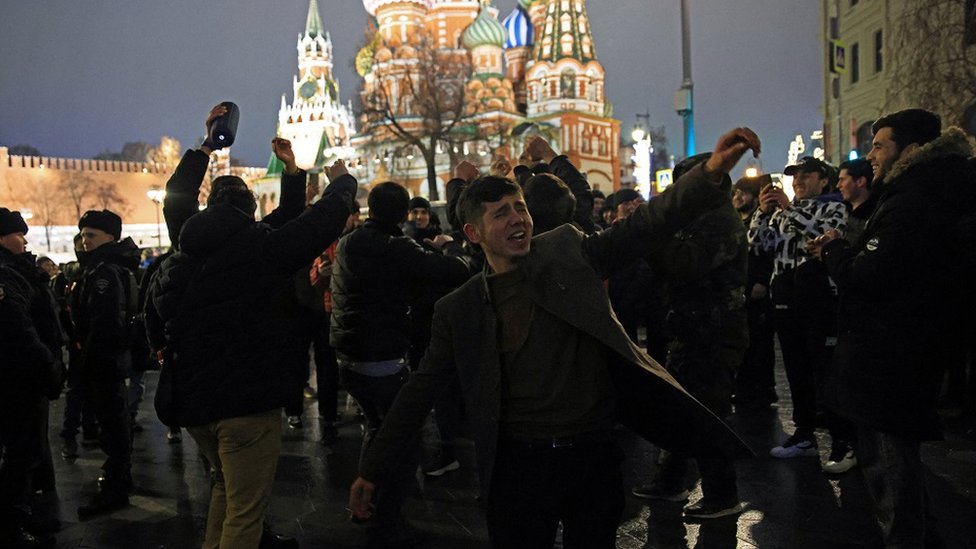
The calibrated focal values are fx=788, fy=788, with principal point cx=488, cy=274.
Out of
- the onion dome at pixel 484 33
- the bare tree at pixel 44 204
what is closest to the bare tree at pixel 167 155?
the bare tree at pixel 44 204

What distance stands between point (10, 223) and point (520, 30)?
66519mm

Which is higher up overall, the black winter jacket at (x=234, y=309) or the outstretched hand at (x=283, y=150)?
the outstretched hand at (x=283, y=150)

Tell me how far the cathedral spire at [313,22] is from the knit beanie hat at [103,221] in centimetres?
10156

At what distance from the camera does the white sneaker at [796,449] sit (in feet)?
19.2

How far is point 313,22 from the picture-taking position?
338ft

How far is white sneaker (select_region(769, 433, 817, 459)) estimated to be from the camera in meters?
5.87

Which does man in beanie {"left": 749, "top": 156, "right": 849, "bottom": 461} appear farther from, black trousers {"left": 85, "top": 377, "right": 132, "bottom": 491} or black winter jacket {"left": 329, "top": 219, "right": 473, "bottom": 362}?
black trousers {"left": 85, "top": 377, "right": 132, "bottom": 491}

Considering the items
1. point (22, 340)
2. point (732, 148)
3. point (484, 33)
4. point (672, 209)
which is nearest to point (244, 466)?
point (672, 209)

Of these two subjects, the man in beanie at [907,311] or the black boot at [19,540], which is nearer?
the man in beanie at [907,311]

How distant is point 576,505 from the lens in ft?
8.70

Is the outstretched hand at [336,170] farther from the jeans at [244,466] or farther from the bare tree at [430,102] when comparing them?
the bare tree at [430,102]

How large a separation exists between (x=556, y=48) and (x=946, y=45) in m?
51.2

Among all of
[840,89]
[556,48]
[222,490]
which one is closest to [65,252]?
[556,48]

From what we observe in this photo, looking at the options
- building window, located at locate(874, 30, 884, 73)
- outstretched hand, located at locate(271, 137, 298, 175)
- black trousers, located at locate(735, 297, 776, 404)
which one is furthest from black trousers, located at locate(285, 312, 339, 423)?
building window, located at locate(874, 30, 884, 73)
